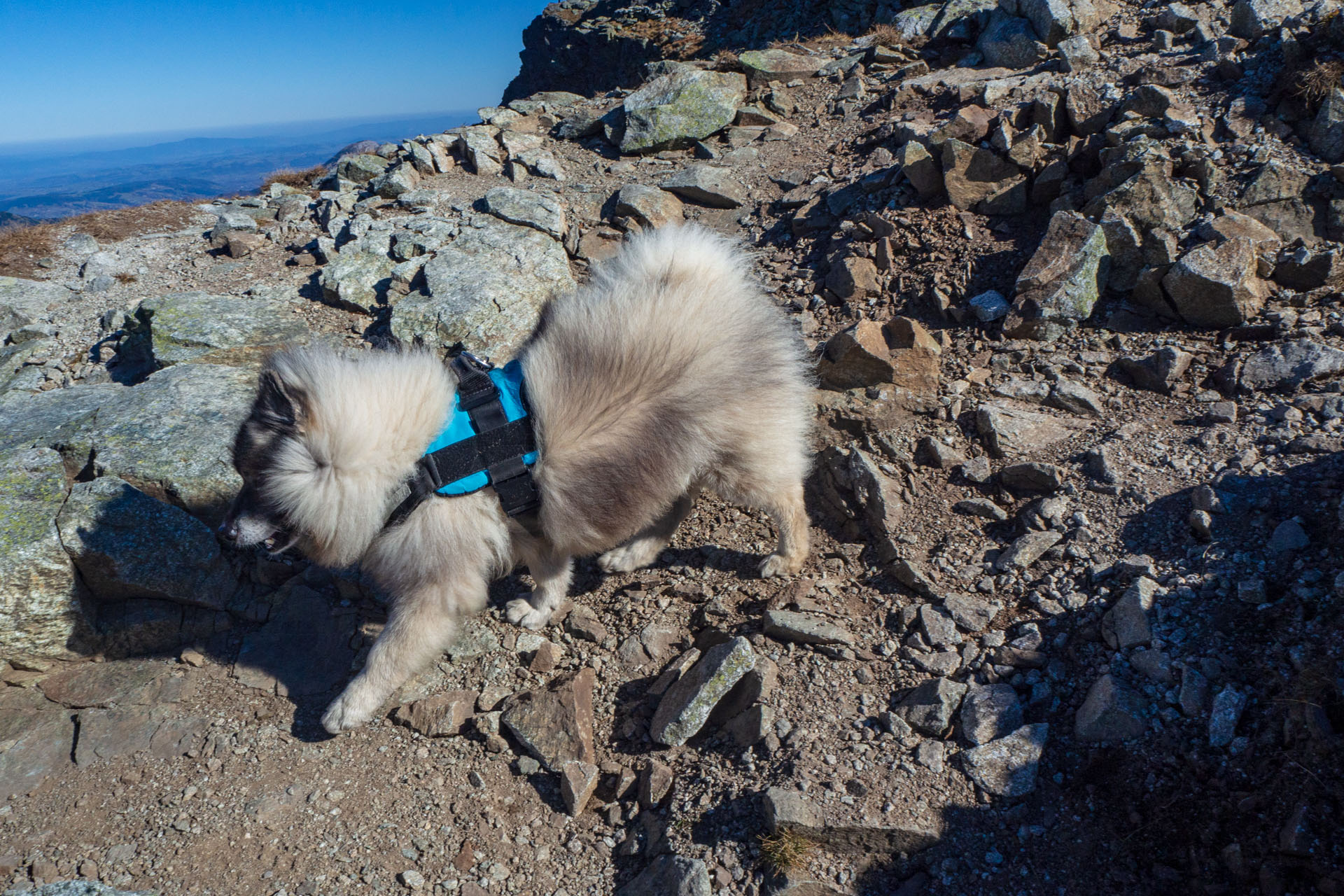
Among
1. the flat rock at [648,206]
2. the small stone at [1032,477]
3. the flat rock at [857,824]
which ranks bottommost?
the flat rock at [857,824]

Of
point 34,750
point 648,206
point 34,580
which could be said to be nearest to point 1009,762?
point 34,750

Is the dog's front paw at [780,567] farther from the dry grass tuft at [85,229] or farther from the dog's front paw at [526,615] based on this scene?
the dry grass tuft at [85,229]

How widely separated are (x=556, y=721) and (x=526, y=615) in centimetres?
95

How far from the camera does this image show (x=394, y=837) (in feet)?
12.1

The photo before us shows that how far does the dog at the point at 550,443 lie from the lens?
149 inches

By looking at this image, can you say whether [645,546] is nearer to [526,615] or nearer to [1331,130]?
[526,615]

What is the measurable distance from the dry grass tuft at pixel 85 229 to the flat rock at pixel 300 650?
7.83m

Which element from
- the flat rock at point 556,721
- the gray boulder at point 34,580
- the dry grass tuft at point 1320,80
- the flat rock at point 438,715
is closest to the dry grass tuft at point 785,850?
the flat rock at point 556,721

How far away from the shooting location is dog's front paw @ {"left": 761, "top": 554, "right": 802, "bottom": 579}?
184 inches

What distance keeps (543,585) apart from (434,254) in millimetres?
5082

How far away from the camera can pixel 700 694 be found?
383 cm

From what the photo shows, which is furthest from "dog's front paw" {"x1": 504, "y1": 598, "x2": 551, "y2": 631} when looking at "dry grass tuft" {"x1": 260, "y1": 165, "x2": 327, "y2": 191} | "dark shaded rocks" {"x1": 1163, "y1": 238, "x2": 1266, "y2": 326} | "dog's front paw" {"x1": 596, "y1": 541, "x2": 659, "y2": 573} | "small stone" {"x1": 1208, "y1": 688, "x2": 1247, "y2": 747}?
"dry grass tuft" {"x1": 260, "y1": 165, "x2": 327, "y2": 191}

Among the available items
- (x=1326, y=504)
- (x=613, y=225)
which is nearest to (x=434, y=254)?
(x=613, y=225)

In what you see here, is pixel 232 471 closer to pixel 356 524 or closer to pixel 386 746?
pixel 356 524
